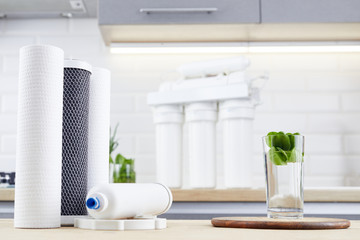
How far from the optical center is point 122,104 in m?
2.54

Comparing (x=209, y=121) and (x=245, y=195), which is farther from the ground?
(x=209, y=121)

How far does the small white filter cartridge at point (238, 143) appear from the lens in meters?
1.98

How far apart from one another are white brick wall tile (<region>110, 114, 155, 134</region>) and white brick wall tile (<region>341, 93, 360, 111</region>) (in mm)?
932

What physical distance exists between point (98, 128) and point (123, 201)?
21 centimetres

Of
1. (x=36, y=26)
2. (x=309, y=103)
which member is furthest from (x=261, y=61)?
(x=36, y=26)

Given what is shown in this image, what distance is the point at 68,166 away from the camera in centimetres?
82

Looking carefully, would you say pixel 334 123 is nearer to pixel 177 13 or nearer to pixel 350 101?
pixel 350 101

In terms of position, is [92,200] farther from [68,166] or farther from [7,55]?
[7,55]

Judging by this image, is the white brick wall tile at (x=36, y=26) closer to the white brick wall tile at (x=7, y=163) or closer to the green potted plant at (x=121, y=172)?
the white brick wall tile at (x=7, y=163)

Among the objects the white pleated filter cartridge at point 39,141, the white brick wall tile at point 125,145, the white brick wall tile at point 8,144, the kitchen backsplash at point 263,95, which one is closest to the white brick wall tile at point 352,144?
the kitchen backsplash at point 263,95

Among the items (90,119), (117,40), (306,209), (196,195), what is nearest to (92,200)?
(90,119)

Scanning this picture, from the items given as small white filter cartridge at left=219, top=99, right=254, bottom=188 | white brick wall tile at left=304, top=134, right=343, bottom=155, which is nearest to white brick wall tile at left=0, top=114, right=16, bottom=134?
small white filter cartridge at left=219, top=99, right=254, bottom=188

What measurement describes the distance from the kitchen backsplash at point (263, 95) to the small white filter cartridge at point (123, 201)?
66.4 inches

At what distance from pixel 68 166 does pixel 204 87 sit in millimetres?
1313
